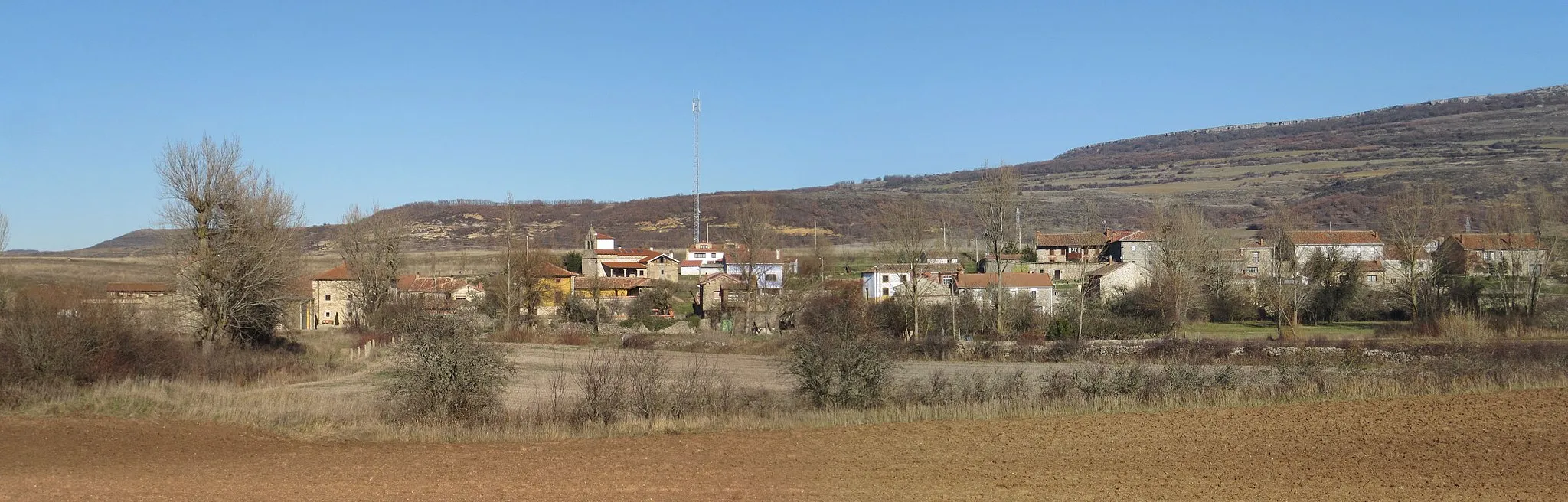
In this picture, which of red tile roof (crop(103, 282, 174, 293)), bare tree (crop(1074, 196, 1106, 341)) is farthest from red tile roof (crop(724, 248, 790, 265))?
red tile roof (crop(103, 282, 174, 293))

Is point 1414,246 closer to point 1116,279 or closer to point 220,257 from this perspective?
point 1116,279

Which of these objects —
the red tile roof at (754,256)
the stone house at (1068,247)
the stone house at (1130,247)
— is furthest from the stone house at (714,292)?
the stone house at (1130,247)

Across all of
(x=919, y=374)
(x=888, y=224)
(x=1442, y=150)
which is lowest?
(x=919, y=374)

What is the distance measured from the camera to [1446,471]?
584 inches

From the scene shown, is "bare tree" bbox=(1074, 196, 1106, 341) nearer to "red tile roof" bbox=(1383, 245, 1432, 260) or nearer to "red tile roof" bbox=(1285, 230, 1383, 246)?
"red tile roof" bbox=(1285, 230, 1383, 246)

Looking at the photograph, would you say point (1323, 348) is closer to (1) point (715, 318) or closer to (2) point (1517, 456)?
(2) point (1517, 456)

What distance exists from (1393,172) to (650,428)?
155 m

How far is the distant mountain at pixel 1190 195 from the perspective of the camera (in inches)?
4838

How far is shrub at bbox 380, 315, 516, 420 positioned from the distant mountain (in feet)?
247

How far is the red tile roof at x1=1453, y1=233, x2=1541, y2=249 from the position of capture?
4603 cm

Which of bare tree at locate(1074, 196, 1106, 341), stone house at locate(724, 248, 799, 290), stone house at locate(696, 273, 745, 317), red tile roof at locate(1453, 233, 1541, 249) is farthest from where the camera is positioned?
bare tree at locate(1074, 196, 1106, 341)

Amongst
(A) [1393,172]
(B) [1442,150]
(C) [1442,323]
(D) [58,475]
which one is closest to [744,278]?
(C) [1442,323]

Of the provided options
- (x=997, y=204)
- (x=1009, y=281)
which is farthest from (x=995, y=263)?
(x=997, y=204)

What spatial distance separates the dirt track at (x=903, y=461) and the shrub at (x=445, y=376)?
2.28m
